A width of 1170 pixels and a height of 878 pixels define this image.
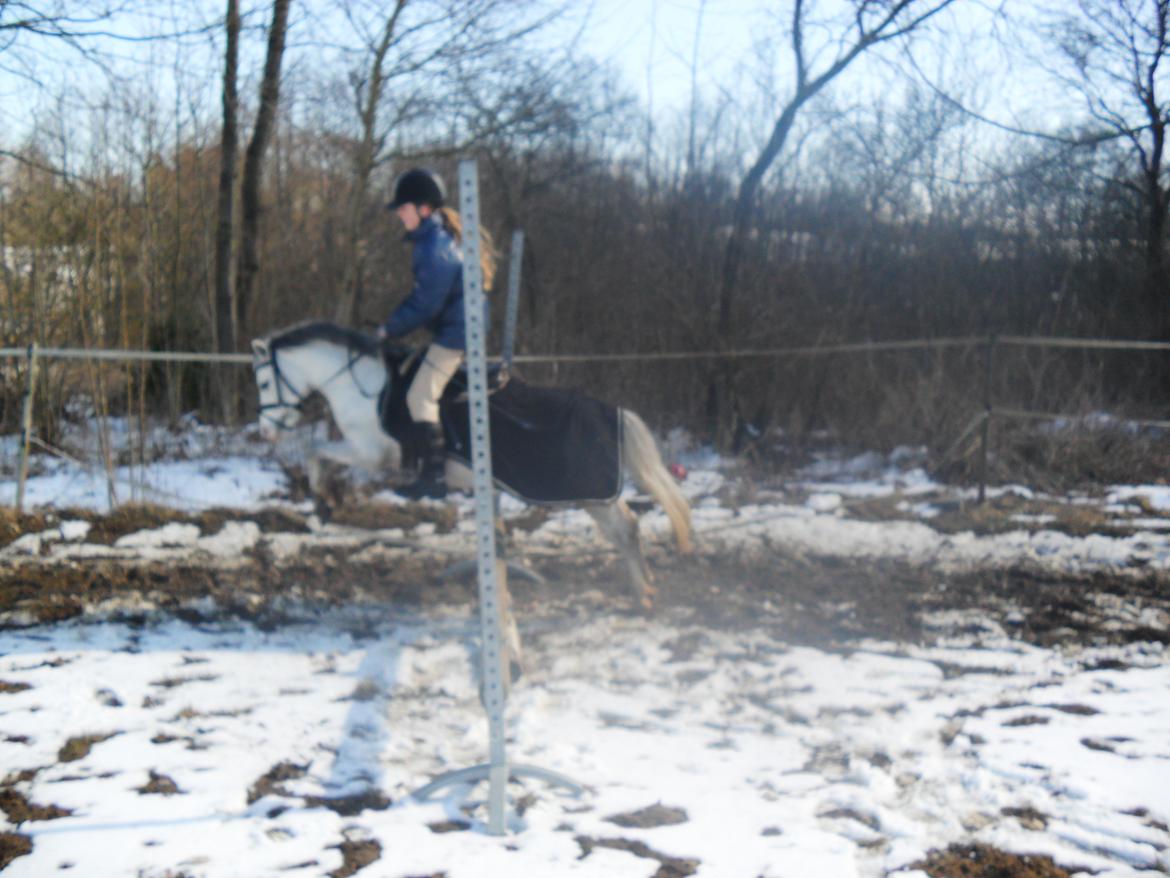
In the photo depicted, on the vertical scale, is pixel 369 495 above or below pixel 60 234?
below

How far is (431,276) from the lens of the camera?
4.84 m

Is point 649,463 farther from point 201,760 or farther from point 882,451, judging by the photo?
point 882,451

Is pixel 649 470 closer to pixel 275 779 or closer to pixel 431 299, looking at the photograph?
pixel 431 299

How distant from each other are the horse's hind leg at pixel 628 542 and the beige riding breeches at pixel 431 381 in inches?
38.1

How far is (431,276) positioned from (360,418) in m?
1.02

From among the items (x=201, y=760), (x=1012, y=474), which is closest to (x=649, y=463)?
(x=201, y=760)

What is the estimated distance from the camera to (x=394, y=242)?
12211 mm

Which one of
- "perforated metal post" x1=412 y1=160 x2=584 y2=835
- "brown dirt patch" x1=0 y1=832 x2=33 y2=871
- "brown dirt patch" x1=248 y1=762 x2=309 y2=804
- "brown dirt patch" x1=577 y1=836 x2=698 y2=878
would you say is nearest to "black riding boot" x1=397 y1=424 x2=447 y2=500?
"brown dirt patch" x1=248 y1=762 x2=309 y2=804

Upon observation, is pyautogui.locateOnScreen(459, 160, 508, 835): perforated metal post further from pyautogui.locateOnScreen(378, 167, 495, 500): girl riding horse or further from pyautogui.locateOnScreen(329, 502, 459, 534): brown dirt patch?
pyautogui.locateOnScreen(329, 502, 459, 534): brown dirt patch

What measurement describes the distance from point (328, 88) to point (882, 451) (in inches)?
260

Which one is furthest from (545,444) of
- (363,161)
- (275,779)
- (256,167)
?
(256,167)

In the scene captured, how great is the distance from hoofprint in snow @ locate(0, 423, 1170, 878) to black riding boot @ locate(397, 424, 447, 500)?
2.13 ft

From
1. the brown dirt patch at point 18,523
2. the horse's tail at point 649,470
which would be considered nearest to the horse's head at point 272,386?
the brown dirt patch at point 18,523

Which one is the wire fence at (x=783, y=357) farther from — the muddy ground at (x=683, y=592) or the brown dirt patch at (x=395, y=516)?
the brown dirt patch at (x=395, y=516)
